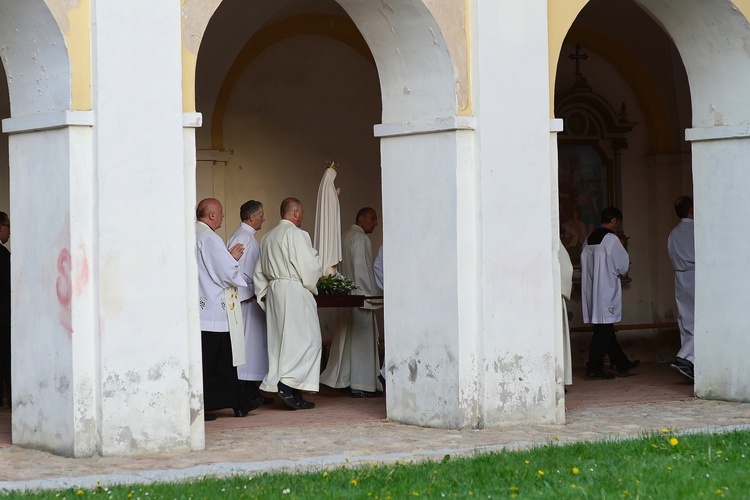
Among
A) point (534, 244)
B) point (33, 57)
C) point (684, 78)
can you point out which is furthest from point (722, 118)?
point (33, 57)

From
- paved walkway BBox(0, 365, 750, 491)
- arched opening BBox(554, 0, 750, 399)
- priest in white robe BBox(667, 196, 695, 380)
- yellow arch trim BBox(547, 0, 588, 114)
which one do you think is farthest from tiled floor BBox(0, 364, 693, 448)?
yellow arch trim BBox(547, 0, 588, 114)

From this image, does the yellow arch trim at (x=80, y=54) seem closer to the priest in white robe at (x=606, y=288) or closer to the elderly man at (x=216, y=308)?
the elderly man at (x=216, y=308)

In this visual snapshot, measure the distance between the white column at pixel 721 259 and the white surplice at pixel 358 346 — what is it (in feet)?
9.26

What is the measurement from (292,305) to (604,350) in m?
3.71

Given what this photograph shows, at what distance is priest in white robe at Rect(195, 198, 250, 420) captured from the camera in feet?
33.1

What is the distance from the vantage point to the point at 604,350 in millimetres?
13117

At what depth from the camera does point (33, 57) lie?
8.39 m

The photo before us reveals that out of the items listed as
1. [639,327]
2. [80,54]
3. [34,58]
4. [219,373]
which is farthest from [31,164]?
[639,327]

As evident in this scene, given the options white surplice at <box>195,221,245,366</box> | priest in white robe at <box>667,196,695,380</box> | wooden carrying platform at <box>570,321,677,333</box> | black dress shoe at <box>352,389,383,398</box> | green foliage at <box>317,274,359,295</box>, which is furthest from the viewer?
wooden carrying platform at <box>570,321,677,333</box>

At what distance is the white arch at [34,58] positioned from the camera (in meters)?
8.12

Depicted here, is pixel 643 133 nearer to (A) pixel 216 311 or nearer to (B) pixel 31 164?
(A) pixel 216 311

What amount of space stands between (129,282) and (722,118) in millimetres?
5287

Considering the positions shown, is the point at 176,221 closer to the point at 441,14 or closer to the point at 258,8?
the point at 441,14

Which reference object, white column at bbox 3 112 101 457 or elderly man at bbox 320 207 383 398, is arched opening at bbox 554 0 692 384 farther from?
white column at bbox 3 112 101 457
